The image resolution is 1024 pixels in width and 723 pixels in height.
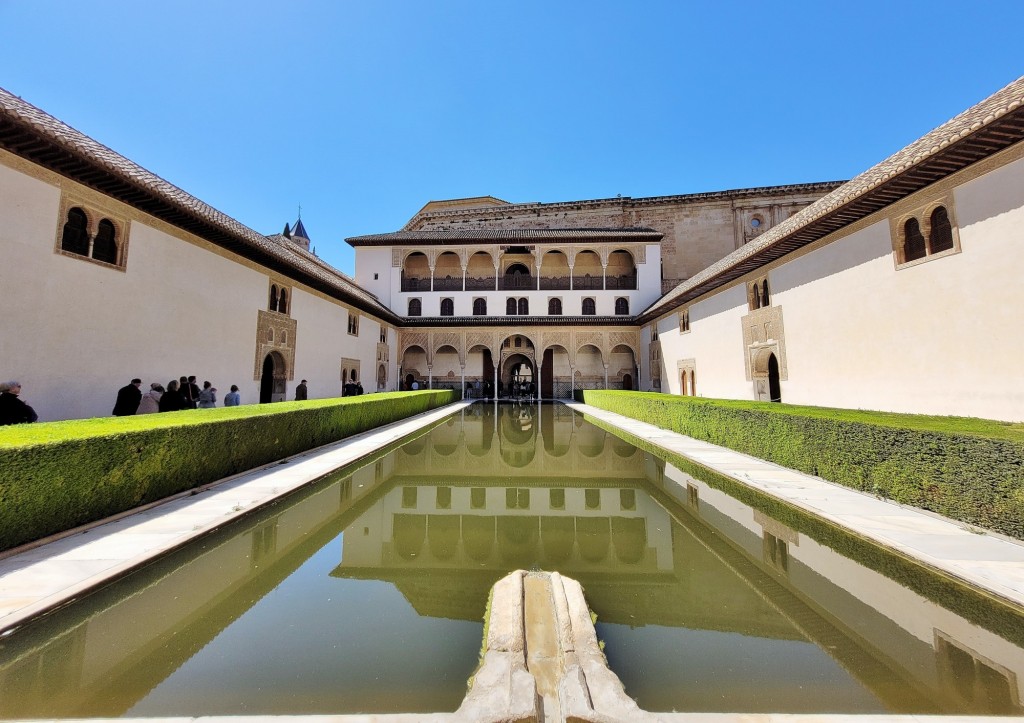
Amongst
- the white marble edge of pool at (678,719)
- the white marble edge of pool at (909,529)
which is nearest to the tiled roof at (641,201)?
the white marble edge of pool at (909,529)

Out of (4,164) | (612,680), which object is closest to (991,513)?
(612,680)

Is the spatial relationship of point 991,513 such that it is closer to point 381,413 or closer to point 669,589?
point 669,589

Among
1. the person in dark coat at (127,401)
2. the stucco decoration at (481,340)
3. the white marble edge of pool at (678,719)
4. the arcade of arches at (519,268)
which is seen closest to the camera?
the white marble edge of pool at (678,719)

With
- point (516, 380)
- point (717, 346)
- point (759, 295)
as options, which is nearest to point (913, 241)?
point (759, 295)

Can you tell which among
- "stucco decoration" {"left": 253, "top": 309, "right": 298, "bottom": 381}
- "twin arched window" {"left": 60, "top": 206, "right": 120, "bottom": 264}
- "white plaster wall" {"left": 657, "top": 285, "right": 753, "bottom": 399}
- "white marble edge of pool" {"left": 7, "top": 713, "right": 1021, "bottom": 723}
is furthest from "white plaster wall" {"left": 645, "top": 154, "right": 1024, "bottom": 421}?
"twin arched window" {"left": 60, "top": 206, "right": 120, "bottom": 264}

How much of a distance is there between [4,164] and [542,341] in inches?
730

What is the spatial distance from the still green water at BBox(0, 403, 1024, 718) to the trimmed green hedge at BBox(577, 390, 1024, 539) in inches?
51.7

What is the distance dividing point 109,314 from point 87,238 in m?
1.26

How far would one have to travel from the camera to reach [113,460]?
371cm

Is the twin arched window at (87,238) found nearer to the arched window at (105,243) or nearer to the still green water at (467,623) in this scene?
the arched window at (105,243)

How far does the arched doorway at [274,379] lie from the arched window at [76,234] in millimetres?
5168

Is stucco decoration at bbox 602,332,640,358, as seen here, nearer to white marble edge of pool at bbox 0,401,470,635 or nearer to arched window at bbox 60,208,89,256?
white marble edge of pool at bbox 0,401,470,635

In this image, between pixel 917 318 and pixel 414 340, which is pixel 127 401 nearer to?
pixel 917 318

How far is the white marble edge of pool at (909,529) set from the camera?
256 centimetres
